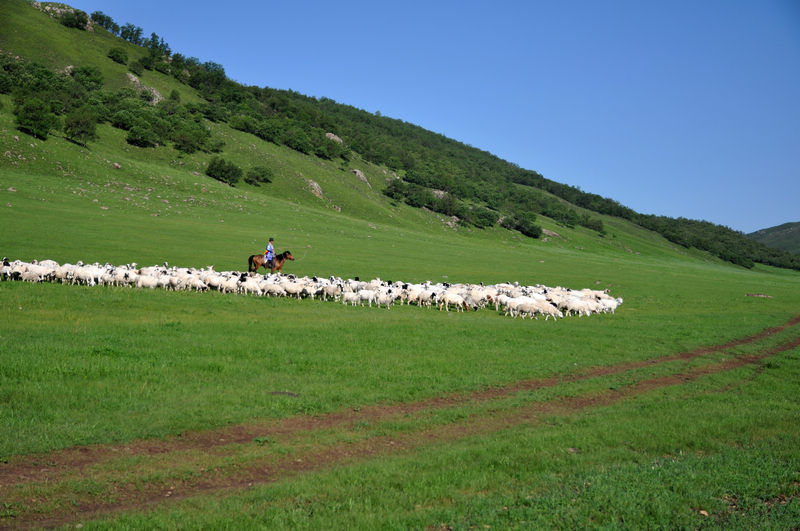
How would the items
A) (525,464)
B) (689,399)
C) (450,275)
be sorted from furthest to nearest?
(450,275) → (689,399) → (525,464)

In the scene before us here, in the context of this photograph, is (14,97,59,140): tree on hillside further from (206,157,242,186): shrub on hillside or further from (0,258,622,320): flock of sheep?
(0,258,622,320): flock of sheep

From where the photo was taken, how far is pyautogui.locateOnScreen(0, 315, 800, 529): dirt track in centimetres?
631

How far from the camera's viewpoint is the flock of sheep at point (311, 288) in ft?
76.6

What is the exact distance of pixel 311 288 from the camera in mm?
25906

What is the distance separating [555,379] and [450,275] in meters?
29.0

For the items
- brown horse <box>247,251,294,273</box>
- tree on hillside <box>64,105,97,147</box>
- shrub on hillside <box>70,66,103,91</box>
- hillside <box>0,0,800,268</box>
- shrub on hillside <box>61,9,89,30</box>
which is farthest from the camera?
shrub on hillside <box>61,9,89,30</box>

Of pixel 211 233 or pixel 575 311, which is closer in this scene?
pixel 575 311

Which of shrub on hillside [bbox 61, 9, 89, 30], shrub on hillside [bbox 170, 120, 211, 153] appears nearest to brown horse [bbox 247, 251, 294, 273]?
shrub on hillside [bbox 170, 120, 211, 153]

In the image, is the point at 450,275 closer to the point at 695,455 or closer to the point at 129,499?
the point at 695,455

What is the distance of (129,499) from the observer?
6.54 m

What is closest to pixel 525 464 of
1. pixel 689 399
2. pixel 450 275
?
pixel 689 399

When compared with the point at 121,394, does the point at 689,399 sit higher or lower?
higher

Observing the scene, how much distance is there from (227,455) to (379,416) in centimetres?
327

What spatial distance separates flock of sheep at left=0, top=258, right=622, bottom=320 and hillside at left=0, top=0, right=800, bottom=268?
5054cm
